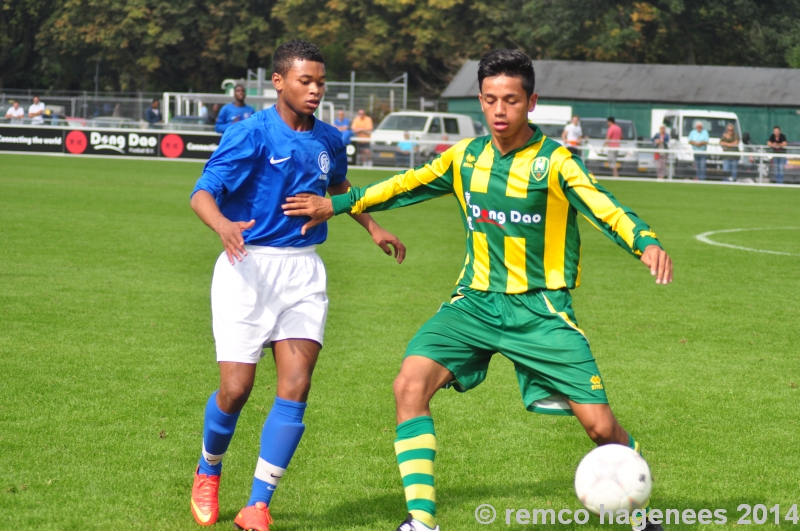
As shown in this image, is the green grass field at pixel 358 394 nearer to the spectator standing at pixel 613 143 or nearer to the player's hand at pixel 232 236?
the player's hand at pixel 232 236

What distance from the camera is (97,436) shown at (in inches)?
215

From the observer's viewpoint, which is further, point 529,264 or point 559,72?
point 559,72

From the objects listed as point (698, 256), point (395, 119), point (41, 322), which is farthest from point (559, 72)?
point (41, 322)

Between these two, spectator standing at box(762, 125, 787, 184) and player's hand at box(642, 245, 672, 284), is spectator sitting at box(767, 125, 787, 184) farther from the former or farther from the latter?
player's hand at box(642, 245, 672, 284)

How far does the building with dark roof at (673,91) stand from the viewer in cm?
4269

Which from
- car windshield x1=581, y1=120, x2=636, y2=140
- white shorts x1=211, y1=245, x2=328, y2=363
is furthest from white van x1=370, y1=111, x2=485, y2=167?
white shorts x1=211, y1=245, x2=328, y2=363

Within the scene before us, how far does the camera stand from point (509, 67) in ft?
13.5

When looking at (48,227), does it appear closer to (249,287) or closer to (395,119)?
(249,287)

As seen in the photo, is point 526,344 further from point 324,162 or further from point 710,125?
point 710,125

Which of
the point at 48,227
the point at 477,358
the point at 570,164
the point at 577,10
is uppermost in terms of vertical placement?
the point at 577,10

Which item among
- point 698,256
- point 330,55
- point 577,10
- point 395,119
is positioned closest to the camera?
point 698,256

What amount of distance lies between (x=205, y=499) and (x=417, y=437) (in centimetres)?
105

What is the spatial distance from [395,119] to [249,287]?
1115 inches

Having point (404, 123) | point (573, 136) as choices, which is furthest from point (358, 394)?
point (404, 123)
